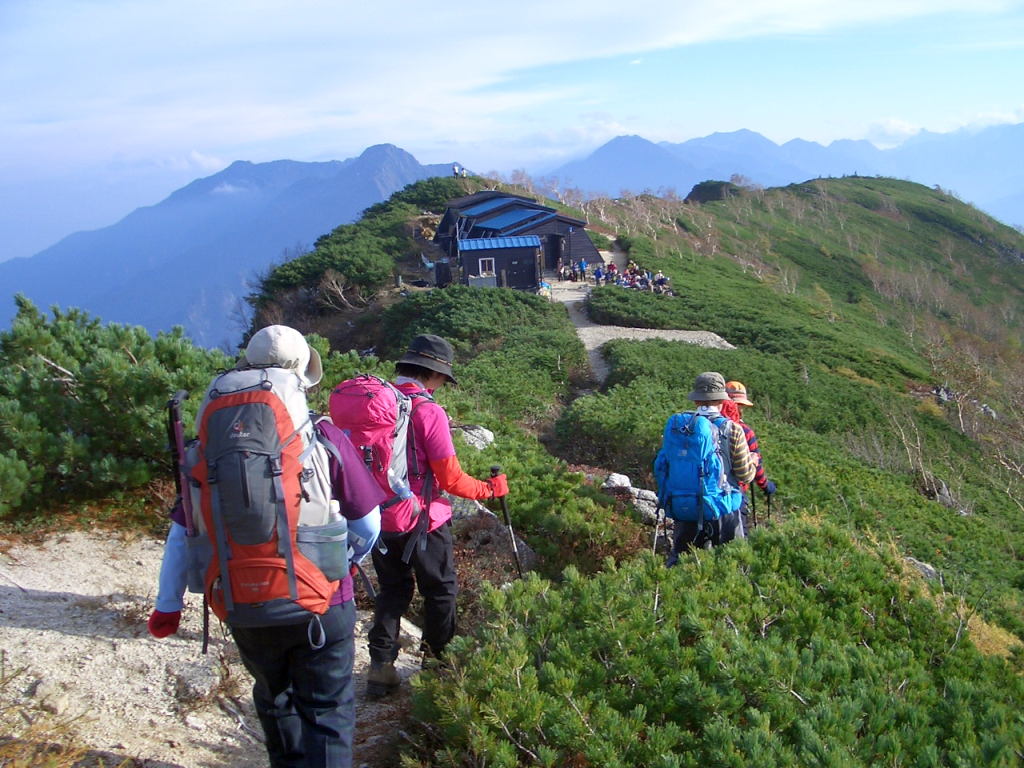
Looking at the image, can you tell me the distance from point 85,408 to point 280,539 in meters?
4.22

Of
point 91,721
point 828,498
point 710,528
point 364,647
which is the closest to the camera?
point 91,721

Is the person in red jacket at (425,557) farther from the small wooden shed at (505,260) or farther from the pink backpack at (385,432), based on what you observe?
the small wooden shed at (505,260)

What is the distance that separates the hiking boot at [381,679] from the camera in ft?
13.0

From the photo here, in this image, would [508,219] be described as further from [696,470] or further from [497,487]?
[497,487]

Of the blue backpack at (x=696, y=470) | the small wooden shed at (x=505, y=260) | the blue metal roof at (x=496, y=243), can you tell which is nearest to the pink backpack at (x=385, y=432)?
the blue backpack at (x=696, y=470)

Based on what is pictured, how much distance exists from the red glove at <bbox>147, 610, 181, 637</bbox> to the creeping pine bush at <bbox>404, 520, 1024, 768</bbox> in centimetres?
107

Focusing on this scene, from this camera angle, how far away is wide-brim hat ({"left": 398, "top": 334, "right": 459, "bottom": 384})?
3.92 meters

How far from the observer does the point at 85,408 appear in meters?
5.78

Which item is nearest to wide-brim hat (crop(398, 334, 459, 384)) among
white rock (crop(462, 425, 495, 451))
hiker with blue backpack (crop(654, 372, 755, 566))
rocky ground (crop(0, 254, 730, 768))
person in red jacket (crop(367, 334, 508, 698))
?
person in red jacket (crop(367, 334, 508, 698))

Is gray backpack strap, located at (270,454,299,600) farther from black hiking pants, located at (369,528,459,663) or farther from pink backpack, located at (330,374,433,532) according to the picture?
black hiking pants, located at (369,528,459,663)

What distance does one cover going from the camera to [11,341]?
645 cm

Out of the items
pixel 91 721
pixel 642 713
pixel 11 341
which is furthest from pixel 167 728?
pixel 11 341

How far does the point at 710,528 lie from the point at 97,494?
15.7 ft

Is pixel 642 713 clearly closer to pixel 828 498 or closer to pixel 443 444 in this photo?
pixel 443 444
